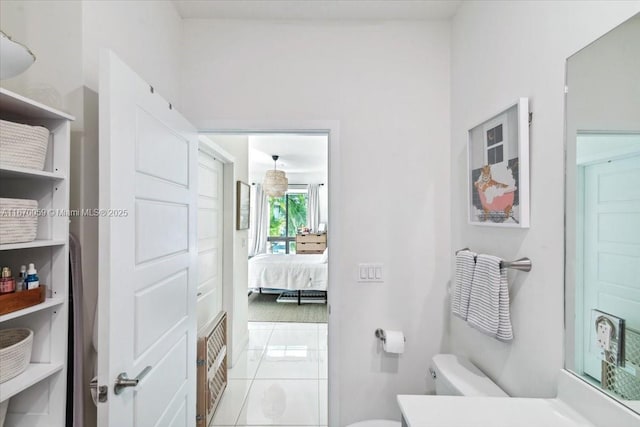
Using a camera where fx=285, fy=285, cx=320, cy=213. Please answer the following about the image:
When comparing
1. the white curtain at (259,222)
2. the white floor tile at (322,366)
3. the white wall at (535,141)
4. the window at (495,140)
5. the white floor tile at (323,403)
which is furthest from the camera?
the white curtain at (259,222)

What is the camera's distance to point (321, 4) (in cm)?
158

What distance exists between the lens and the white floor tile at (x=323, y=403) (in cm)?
206

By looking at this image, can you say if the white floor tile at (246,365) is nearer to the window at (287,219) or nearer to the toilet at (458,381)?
the toilet at (458,381)

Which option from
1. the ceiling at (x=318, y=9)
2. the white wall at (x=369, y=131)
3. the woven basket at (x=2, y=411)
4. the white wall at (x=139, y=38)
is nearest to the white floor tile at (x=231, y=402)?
the white wall at (x=369, y=131)

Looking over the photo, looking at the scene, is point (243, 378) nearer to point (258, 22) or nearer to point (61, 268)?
point (61, 268)

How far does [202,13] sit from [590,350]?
232cm

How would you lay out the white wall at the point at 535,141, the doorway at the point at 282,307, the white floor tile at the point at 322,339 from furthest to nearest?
the white floor tile at the point at 322,339, the doorway at the point at 282,307, the white wall at the point at 535,141

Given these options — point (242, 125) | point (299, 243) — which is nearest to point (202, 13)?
point (242, 125)

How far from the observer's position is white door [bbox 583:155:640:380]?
736 millimetres

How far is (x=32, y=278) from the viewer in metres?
0.81

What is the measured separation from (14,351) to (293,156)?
16.4ft

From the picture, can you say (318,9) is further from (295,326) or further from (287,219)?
(287,219)

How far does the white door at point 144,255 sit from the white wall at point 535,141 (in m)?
1.46

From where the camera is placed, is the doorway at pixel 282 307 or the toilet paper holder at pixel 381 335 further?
the doorway at pixel 282 307
